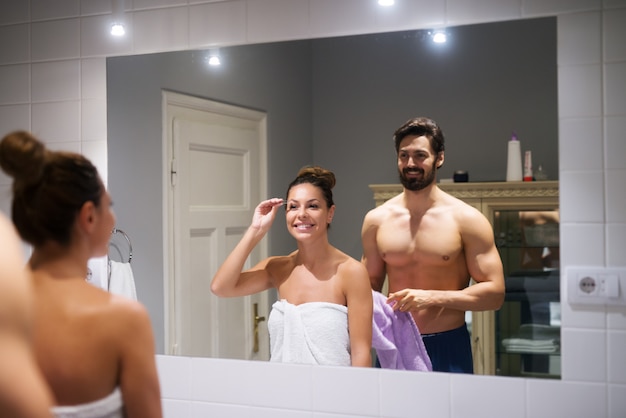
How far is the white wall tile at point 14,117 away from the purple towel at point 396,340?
124 cm

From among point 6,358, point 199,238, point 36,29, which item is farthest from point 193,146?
point 6,358

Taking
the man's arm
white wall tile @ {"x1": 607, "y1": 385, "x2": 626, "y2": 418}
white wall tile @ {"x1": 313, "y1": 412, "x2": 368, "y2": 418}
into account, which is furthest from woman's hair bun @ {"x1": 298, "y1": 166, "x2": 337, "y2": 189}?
white wall tile @ {"x1": 607, "y1": 385, "x2": 626, "y2": 418}

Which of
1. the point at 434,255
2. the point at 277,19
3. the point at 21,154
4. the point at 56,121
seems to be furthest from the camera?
the point at 56,121

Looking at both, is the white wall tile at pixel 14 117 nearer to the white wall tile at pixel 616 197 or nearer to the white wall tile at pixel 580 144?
the white wall tile at pixel 580 144

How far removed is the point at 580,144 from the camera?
167 cm

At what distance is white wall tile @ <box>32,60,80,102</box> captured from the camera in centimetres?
218

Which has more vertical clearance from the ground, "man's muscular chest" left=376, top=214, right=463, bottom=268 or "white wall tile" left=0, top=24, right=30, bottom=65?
"white wall tile" left=0, top=24, right=30, bottom=65

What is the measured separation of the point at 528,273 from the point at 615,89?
0.47m

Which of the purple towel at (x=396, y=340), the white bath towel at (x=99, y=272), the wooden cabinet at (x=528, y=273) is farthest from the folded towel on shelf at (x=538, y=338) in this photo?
the white bath towel at (x=99, y=272)

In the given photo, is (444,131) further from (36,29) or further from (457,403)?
(36,29)

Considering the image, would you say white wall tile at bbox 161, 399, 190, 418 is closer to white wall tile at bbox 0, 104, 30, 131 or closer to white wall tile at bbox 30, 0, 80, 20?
white wall tile at bbox 0, 104, 30, 131

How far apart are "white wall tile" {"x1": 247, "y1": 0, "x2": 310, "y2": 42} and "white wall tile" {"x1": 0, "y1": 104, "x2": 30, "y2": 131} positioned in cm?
79

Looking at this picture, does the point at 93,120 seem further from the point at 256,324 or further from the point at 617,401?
the point at 617,401

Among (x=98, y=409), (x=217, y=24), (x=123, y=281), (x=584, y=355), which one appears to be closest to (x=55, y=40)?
(x=217, y=24)
